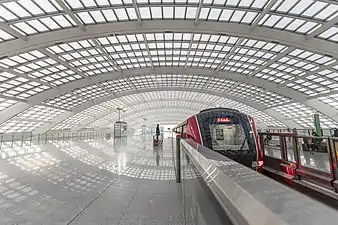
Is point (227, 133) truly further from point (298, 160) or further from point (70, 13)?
point (70, 13)

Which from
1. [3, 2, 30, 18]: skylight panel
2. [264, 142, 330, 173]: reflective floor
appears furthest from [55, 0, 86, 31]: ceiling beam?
[264, 142, 330, 173]: reflective floor

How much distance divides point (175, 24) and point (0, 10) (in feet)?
51.1

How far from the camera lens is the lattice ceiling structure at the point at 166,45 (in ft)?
68.1

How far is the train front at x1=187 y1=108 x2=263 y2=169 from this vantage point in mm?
9914

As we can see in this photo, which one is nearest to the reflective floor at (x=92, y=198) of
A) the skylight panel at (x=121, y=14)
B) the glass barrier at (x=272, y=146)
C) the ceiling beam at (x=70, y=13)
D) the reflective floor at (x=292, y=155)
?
the reflective floor at (x=292, y=155)

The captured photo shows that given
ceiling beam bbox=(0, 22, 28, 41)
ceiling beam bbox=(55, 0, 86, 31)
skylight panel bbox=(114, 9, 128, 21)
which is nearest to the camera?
ceiling beam bbox=(55, 0, 86, 31)

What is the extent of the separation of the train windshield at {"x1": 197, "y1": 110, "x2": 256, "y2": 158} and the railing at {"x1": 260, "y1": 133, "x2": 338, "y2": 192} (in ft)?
4.08

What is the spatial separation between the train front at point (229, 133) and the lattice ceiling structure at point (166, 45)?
14.2 metres

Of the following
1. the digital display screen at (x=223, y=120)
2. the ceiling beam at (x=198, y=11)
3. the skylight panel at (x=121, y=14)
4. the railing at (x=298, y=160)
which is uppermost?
the skylight panel at (x=121, y=14)

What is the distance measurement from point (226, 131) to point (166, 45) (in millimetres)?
22797

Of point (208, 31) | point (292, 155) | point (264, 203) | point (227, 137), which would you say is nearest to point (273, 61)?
point (208, 31)

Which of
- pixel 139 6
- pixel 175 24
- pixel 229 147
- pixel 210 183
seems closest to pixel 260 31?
pixel 175 24

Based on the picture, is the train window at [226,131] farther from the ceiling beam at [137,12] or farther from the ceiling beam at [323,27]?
the ceiling beam at [323,27]

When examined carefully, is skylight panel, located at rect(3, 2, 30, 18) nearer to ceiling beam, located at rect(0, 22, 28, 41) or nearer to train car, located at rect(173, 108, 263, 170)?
ceiling beam, located at rect(0, 22, 28, 41)
